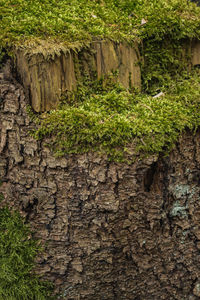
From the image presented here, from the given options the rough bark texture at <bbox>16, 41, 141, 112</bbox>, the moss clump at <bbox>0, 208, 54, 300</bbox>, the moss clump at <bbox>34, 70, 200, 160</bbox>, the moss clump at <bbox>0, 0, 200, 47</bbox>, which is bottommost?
the moss clump at <bbox>0, 208, 54, 300</bbox>

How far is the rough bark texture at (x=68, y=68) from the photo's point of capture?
2.30m

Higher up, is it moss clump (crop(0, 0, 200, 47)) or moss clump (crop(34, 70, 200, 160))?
moss clump (crop(0, 0, 200, 47))

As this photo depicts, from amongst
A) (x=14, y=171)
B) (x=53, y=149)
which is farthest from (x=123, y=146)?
(x=14, y=171)

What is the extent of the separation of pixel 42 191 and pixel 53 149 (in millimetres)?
338

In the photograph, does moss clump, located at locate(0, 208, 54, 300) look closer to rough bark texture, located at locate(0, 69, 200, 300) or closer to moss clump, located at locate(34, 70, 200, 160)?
rough bark texture, located at locate(0, 69, 200, 300)

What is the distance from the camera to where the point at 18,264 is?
241 cm

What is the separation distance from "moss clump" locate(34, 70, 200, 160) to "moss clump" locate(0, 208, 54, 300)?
72 centimetres

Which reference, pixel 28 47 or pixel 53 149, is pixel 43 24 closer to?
pixel 28 47

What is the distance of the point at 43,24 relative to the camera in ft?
8.00

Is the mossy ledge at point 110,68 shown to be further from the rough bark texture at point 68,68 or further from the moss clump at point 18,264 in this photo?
the moss clump at point 18,264

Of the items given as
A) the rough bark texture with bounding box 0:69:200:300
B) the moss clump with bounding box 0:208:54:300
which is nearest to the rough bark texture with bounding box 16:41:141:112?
the rough bark texture with bounding box 0:69:200:300

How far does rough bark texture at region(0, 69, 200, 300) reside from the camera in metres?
2.28

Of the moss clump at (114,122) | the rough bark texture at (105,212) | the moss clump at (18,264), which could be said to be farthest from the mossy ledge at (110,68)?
the moss clump at (18,264)

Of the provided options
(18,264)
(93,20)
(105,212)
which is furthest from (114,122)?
(18,264)
